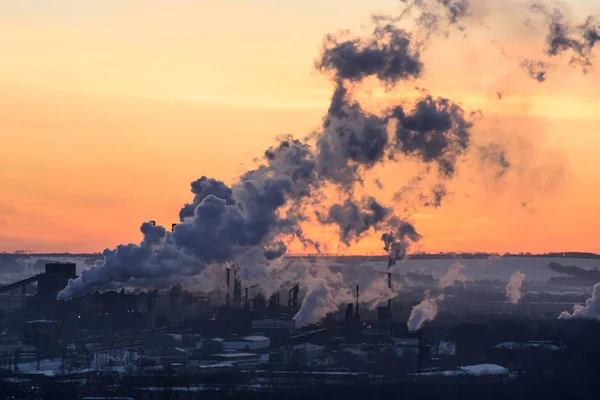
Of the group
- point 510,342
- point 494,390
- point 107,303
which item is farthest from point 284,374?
point 107,303

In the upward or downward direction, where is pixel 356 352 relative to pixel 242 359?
upward

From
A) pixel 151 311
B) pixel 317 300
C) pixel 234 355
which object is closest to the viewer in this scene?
pixel 234 355

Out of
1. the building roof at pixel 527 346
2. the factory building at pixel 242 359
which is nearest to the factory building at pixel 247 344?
the factory building at pixel 242 359

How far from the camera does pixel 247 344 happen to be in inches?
4082

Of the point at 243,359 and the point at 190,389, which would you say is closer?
the point at 190,389

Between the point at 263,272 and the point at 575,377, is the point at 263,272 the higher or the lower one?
the higher one

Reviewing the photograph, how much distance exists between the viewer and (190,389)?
257ft

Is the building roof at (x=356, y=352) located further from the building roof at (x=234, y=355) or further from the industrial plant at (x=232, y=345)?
the building roof at (x=234, y=355)

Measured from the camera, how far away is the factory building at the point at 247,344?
102938 mm

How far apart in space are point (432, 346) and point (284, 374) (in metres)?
19.9

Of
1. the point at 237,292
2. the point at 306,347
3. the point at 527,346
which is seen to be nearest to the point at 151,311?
the point at 237,292

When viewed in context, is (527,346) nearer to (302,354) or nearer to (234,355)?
(302,354)

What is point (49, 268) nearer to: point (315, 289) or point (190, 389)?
point (315, 289)

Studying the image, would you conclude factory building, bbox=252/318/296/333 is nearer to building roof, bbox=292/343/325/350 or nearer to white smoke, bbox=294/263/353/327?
white smoke, bbox=294/263/353/327
